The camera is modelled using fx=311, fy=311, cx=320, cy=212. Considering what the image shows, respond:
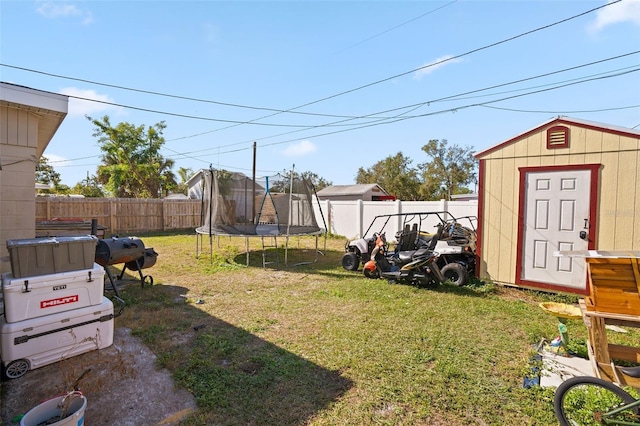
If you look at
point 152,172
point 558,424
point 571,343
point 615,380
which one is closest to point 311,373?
point 558,424

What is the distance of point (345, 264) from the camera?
754 centimetres

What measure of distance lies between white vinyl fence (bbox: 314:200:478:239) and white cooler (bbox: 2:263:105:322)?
7932mm

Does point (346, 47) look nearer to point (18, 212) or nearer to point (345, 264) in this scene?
point (345, 264)

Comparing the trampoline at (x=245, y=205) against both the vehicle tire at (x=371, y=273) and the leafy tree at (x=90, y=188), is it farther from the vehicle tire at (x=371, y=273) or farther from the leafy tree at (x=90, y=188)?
the leafy tree at (x=90, y=188)

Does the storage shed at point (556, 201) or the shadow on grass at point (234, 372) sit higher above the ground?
the storage shed at point (556, 201)

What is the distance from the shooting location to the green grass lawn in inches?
93.4

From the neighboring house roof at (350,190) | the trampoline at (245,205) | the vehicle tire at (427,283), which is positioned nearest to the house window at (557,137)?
the vehicle tire at (427,283)

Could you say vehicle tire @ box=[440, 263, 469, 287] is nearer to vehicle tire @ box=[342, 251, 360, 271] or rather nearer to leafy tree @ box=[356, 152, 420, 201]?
vehicle tire @ box=[342, 251, 360, 271]

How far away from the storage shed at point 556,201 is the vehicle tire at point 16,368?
657 centimetres

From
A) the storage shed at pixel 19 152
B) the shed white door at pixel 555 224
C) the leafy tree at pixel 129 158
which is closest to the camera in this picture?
the storage shed at pixel 19 152

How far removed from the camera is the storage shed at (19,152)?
13.6 feet

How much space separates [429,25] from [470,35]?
104 centimetres

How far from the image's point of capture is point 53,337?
282cm

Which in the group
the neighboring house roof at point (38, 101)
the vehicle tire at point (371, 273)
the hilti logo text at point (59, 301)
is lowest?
the vehicle tire at point (371, 273)
